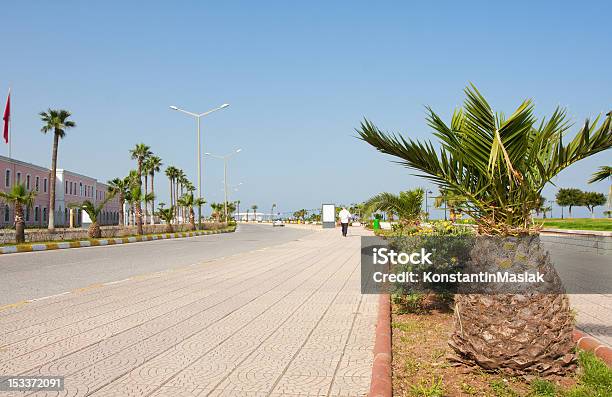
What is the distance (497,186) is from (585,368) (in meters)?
1.57

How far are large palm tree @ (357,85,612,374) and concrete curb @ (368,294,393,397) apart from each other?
2.00 ft

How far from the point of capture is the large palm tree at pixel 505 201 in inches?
151

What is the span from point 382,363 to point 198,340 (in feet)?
7.30

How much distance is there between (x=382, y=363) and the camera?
418 cm

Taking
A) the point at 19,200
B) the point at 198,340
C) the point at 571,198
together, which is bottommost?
the point at 198,340

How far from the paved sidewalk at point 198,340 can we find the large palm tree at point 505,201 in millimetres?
1048

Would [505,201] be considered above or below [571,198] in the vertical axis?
below

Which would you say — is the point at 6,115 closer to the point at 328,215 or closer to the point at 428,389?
the point at 328,215

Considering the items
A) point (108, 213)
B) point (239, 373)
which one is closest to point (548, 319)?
point (239, 373)

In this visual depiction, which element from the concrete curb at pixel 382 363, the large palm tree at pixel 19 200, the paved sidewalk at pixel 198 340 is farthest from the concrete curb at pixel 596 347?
the large palm tree at pixel 19 200

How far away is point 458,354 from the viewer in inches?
168

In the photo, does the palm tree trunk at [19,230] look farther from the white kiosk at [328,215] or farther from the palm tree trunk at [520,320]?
the white kiosk at [328,215]

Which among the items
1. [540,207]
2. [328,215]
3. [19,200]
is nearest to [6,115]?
[19,200]

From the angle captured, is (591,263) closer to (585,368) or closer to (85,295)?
(585,368)
